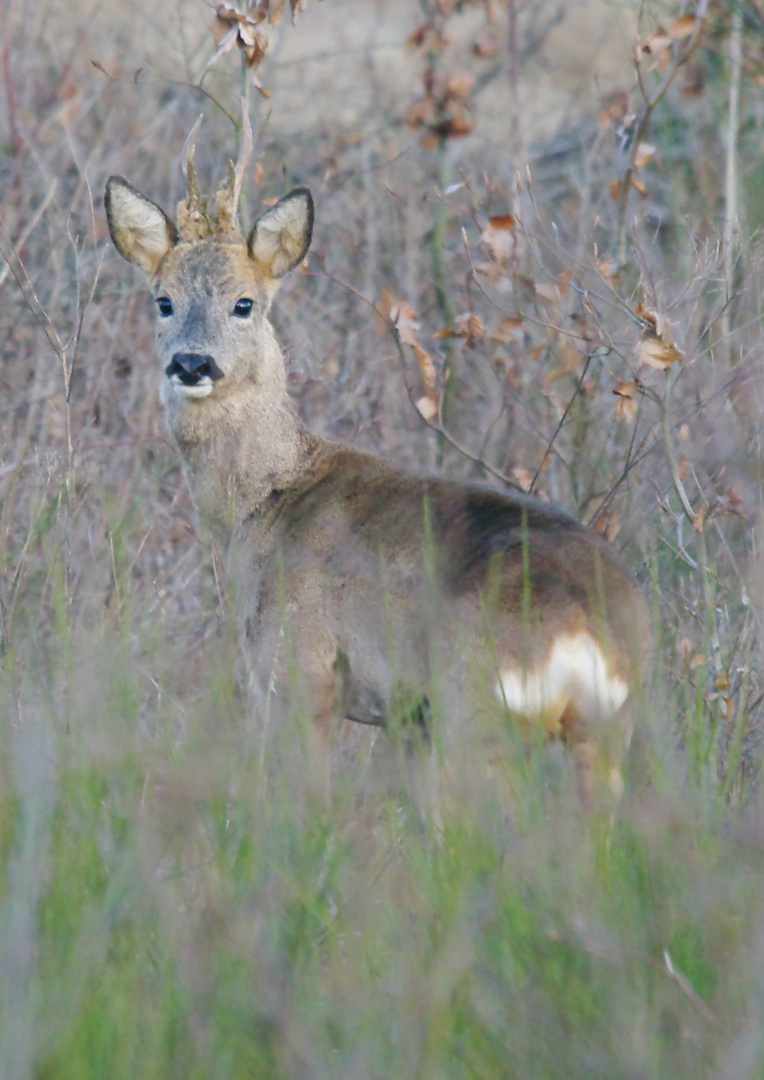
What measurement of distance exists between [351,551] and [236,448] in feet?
2.43

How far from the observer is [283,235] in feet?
17.9

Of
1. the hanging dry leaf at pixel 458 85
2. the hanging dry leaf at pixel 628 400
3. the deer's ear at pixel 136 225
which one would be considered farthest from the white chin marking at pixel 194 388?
the hanging dry leaf at pixel 458 85

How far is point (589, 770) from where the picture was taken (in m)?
3.95

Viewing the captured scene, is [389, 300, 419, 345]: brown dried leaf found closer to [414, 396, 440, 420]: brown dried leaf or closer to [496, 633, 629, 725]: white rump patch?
[414, 396, 440, 420]: brown dried leaf

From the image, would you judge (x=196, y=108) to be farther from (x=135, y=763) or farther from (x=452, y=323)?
(x=135, y=763)

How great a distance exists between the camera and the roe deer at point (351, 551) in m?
3.98

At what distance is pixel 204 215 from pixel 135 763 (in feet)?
9.37

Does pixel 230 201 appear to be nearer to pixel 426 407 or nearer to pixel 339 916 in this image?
pixel 426 407

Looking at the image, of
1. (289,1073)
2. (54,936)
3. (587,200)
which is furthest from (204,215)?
(289,1073)

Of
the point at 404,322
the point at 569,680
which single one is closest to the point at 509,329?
the point at 404,322

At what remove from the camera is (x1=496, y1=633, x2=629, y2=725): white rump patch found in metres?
3.95

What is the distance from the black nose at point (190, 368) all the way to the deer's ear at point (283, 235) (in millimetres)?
654

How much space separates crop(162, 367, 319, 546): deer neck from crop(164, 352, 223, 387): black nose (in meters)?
0.17

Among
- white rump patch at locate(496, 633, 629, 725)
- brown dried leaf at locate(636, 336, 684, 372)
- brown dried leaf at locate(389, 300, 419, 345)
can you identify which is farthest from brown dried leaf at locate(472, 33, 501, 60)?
white rump patch at locate(496, 633, 629, 725)
